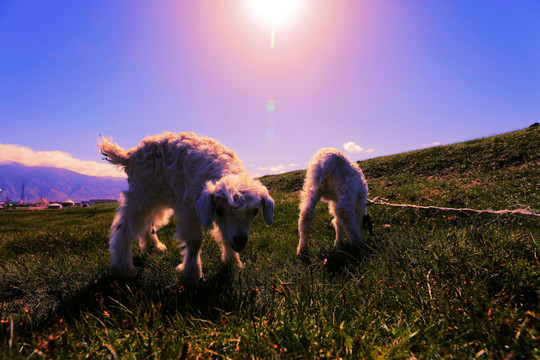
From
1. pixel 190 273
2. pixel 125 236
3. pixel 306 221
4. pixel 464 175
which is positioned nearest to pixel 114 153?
pixel 125 236

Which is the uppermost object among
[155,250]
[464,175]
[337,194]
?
[337,194]

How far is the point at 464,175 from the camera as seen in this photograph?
1886cm

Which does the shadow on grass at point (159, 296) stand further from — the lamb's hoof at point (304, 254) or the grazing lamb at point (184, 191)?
the lamb's hoof at point (304, 254)

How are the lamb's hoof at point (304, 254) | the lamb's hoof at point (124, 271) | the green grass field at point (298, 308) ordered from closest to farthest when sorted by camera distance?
the green grass field at point (298, 308) < the lamb's hoof at point (124, 271) < the lamb's hoof at point (304, 254)

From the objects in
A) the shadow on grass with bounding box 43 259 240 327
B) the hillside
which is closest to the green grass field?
the shadow on grass with bounding box 43 259 240 327

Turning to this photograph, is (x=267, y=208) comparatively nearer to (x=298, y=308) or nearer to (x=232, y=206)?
(x=232, y=206)

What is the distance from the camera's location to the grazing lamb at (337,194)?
254 inches

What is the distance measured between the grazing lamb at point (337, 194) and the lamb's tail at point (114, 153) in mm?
4473

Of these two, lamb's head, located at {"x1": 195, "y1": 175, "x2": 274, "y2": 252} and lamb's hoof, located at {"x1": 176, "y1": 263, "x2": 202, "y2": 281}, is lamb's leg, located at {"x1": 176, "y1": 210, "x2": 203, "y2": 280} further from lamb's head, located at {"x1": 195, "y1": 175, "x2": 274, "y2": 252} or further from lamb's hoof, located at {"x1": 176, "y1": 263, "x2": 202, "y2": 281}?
lamb's head, located at {"x1": 195, "y1": 175, "x2": 274, "y2": 252}

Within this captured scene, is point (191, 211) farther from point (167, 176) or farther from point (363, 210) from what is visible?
point (363, 210)

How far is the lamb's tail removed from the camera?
244 inches

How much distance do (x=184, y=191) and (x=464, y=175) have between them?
68.0 feet

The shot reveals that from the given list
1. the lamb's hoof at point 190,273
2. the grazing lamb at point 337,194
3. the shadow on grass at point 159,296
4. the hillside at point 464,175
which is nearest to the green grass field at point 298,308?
the shadow on grass at point 159,296

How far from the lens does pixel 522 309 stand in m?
2.47
